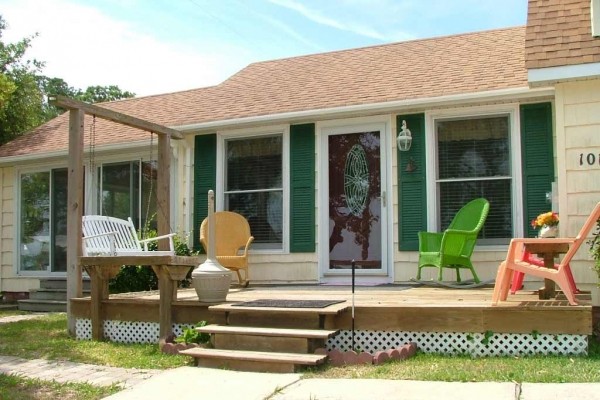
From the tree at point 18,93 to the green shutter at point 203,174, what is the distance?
4.89 m

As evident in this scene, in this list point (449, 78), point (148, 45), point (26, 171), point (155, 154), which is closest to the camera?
point (449, 78)

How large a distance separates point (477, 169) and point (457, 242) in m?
1.05

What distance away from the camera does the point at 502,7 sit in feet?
33.3

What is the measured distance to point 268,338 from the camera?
15.1 feet

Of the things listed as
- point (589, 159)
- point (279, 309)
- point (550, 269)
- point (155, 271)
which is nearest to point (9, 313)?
point (155, 271)

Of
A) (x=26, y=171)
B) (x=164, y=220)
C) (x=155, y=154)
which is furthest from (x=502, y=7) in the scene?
(x=26, y=171)

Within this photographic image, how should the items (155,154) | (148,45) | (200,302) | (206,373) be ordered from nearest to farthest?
(206,373) < (200,302) < (155,154) < (148,45)

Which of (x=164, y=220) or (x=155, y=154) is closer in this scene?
(x=164, y=220)

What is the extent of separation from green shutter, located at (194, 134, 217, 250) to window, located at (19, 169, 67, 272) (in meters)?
2.67

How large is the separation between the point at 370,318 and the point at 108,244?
10.1ft

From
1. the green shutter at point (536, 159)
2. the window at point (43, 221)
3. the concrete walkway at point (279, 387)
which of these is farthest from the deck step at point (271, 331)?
the window at point (43, 221)

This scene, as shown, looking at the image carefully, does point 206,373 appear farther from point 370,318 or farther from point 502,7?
point 502,7

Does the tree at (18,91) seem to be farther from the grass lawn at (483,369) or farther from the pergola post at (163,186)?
the grass lawn at (483,369)

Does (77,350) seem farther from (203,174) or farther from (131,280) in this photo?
(203,174)
